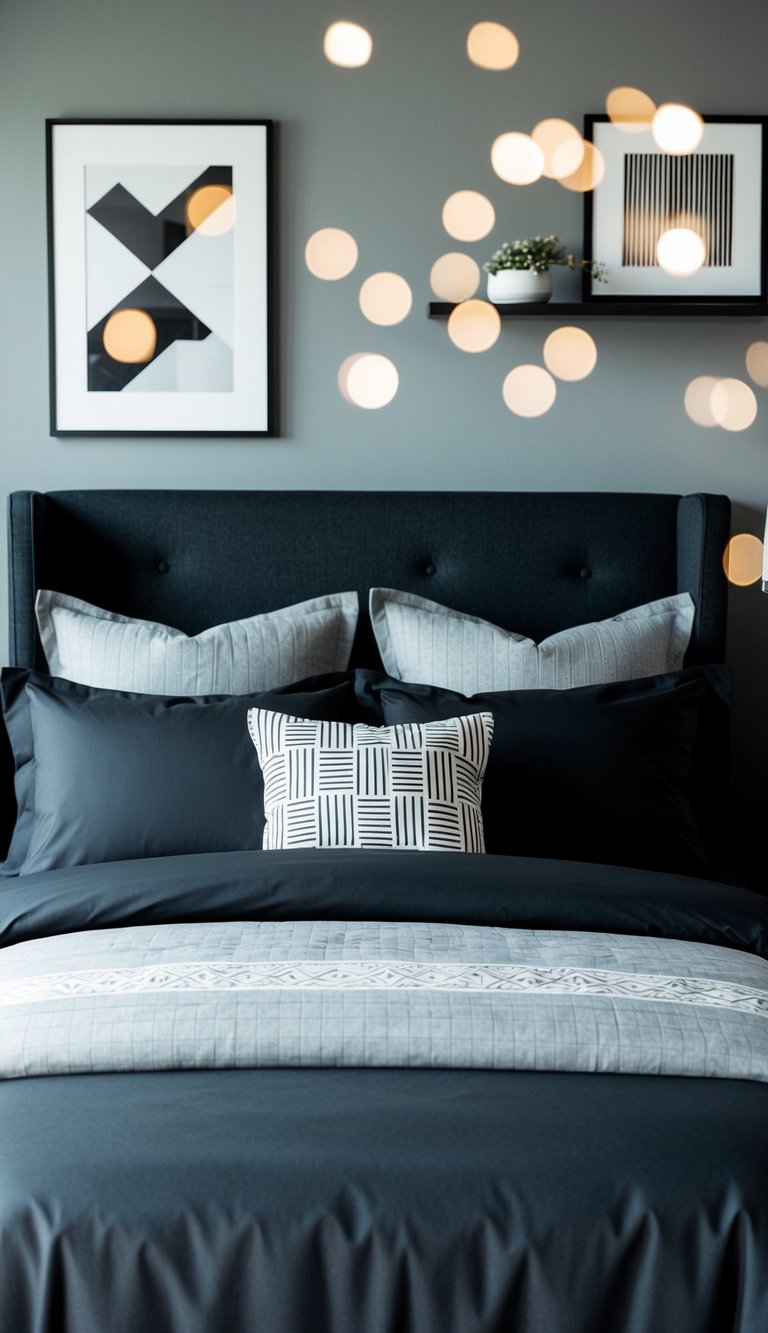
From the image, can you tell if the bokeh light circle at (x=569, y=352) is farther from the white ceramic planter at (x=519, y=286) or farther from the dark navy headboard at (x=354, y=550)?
the dark navy headboard at (x=354, y=550)

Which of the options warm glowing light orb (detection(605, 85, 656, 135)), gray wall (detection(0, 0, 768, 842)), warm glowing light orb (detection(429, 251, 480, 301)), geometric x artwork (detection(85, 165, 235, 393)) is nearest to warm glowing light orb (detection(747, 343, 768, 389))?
gray wall (detection(0, 0, 768, 842))

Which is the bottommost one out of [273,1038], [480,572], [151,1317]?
[151,1317]

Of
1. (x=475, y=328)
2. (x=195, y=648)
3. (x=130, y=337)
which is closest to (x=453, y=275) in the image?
(x=475, y=328)

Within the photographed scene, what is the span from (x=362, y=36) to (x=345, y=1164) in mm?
2718

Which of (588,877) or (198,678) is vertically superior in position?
(198,678)

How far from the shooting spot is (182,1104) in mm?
1503

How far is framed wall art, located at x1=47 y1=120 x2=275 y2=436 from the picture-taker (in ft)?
10.0

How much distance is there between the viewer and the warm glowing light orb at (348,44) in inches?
120

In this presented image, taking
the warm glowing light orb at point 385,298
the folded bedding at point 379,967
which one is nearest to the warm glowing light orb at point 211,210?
the warm glowing light orb at point 385,298

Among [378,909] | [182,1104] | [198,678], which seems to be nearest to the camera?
[182,1104]

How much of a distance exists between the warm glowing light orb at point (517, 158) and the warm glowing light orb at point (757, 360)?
2.34 feet

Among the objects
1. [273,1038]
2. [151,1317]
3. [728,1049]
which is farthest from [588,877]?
[151,1317]

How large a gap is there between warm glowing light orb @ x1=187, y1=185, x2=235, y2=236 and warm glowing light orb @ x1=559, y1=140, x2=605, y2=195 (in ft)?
2.80

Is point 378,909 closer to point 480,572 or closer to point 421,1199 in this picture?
point 421,1199
